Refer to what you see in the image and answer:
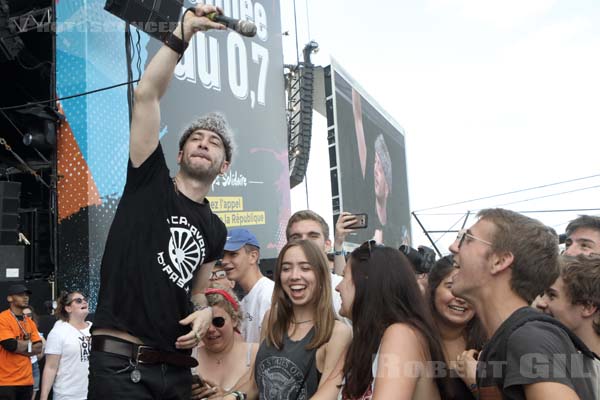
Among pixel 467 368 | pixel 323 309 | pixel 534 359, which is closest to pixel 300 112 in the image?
pixel 323 309

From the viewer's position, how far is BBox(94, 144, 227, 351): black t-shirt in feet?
7.02

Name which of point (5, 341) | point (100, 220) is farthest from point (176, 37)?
point (100, 220)

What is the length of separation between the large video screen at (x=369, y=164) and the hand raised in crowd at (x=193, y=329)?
830 centimetres

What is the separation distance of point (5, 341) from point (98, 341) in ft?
14.0

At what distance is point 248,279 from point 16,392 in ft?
11.0

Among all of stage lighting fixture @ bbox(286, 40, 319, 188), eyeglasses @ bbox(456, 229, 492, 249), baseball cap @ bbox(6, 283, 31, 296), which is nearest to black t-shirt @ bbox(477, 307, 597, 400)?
Answer: eyeglasses @ bbox(456, 229, 492, 249)

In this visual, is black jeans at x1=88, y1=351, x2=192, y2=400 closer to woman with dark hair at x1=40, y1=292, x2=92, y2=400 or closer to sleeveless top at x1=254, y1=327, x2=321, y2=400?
sleeveless top at x1=254, y1=327, x2=321, y2=400

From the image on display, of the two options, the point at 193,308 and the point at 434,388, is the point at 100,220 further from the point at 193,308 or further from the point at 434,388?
the point at 434,388

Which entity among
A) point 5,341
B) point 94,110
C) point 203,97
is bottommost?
point 5,341

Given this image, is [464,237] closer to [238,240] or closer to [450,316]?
[450,316]

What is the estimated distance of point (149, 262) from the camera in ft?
7.11

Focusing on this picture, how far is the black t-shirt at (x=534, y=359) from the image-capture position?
153 cm

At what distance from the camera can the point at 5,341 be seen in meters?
5.75

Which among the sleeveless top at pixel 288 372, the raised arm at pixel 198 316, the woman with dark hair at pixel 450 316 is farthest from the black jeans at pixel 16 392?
the woman with dark hair at pixel 450 316
